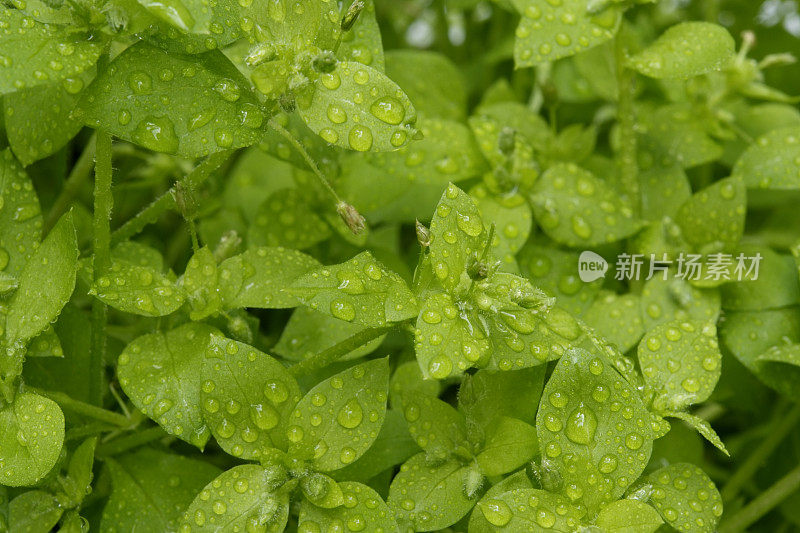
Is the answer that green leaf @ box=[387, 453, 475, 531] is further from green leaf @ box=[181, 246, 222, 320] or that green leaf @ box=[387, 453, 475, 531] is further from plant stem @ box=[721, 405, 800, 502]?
plant stem @ box=[721, 405, 800, 502]

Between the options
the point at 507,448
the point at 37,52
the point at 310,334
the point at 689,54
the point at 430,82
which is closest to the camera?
the point at 37,52

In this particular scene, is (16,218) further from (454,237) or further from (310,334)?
(454,237)

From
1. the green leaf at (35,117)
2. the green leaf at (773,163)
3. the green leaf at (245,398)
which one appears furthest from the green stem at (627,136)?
the green leaf at (35,117)

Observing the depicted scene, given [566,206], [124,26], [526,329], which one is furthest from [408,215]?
[124,26]
